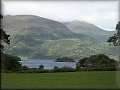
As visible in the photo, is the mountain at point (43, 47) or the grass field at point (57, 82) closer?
the grass field at point (57, 82)

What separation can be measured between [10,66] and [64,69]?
498 centimetres

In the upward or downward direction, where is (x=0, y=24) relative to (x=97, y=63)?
upward

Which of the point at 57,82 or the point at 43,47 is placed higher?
the point at 57,82

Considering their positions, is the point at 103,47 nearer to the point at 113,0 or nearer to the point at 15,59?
the point at 15,59

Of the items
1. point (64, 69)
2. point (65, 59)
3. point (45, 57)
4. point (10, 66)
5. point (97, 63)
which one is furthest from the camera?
point (45, 57)

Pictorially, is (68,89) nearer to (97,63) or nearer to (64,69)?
(64,69)

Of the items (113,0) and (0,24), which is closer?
(113,0)

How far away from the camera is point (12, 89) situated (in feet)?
37.2

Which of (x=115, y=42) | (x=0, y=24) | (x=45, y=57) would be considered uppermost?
(x=0, y=24)

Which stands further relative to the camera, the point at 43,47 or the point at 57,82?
the point at 43,47

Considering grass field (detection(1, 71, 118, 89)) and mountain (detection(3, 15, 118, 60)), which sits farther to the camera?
mountain (detection(3, 15, 118, 60))

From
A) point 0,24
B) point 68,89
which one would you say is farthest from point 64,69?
point 68,89

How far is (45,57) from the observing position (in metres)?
45.7

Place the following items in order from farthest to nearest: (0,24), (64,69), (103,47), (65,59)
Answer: (103,47) < (65,59) < (64,69) < (0,24)
